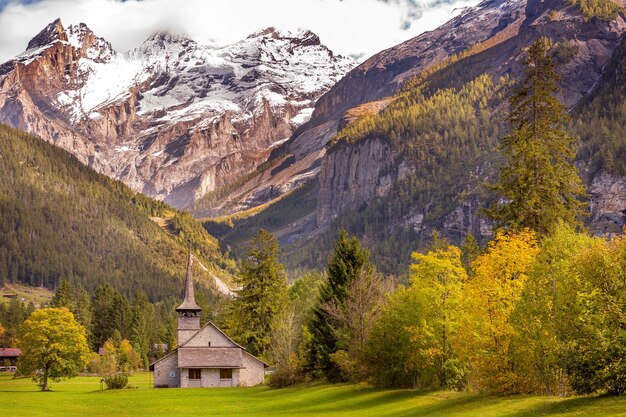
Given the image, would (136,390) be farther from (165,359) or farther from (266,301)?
(266,301)

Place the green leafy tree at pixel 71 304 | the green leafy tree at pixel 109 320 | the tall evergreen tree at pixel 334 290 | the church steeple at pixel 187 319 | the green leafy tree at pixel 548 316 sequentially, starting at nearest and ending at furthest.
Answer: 1. the green leafy tree at pixel 548 316
2. the tall evergreen tree at pixel 334 290
3. the church steeple at pixel 187 319
4. the green leafy tree at pixel 71 304
5. the green leafy tree at pixel 109 320

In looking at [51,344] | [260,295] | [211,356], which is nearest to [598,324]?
[260,295]

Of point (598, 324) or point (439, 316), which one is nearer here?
point (598, 324)

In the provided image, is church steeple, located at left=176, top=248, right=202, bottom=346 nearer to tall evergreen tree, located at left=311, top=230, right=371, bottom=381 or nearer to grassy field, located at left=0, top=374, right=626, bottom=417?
grassy field, located at left=0, top=374, right=626, bottom=417

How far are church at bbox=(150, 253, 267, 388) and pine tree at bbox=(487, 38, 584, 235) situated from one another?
149 ft

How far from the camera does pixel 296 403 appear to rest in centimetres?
5884

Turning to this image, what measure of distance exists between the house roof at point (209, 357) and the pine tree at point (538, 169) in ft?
149

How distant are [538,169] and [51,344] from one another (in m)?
57.8

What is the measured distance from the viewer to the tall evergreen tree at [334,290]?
232 ft

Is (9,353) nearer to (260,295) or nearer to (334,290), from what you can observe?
(260,295)

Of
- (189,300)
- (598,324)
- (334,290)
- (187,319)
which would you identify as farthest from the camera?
(189,300)

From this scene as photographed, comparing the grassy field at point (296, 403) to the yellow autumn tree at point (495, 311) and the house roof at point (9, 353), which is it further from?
the house roof at point (9, 353)

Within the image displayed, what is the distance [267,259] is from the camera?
9619 cm

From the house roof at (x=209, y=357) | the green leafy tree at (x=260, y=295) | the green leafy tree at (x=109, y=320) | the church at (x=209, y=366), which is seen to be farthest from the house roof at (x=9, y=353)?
the green leafy tree at (x=260, y=295)
